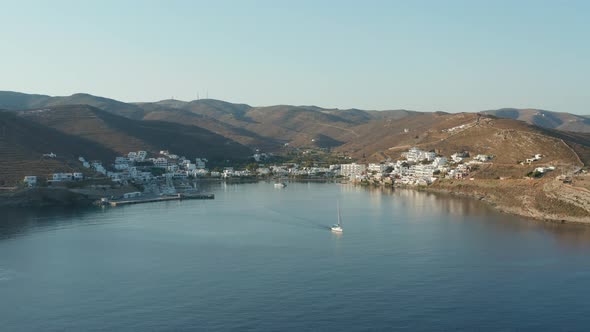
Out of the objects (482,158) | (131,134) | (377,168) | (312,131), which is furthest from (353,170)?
(312,131)

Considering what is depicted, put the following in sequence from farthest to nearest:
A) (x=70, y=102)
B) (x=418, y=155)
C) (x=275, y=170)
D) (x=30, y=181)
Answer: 1. (x=70, y=102)
2. (x=275, y=170)
3. (x=418, y=155)
4. (x=30, y=181)

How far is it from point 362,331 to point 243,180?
6198 cm

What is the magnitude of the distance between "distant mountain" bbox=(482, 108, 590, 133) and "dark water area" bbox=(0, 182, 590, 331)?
137962mm

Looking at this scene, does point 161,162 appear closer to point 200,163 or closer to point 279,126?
point 200,163

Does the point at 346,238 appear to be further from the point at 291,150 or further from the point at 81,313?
the point at 291,150

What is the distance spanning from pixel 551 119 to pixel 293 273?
17412 cm

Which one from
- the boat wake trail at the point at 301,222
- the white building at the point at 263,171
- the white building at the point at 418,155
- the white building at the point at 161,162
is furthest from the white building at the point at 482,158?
the white building at the point at 161,162

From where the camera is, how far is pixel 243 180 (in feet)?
257

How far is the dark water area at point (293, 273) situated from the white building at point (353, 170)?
3773cm

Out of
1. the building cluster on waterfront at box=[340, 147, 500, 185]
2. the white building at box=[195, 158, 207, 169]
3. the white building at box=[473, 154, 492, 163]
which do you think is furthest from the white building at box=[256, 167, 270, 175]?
the white building at box=[473, 154, 492, 163]

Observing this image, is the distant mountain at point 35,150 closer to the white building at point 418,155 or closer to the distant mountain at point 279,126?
the white building at point 418,155

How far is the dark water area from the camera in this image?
18.4 m

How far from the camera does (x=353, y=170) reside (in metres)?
79.9

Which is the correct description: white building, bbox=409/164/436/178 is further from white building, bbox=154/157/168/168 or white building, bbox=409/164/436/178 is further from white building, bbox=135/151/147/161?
white building, bbox=135/151/147/161
